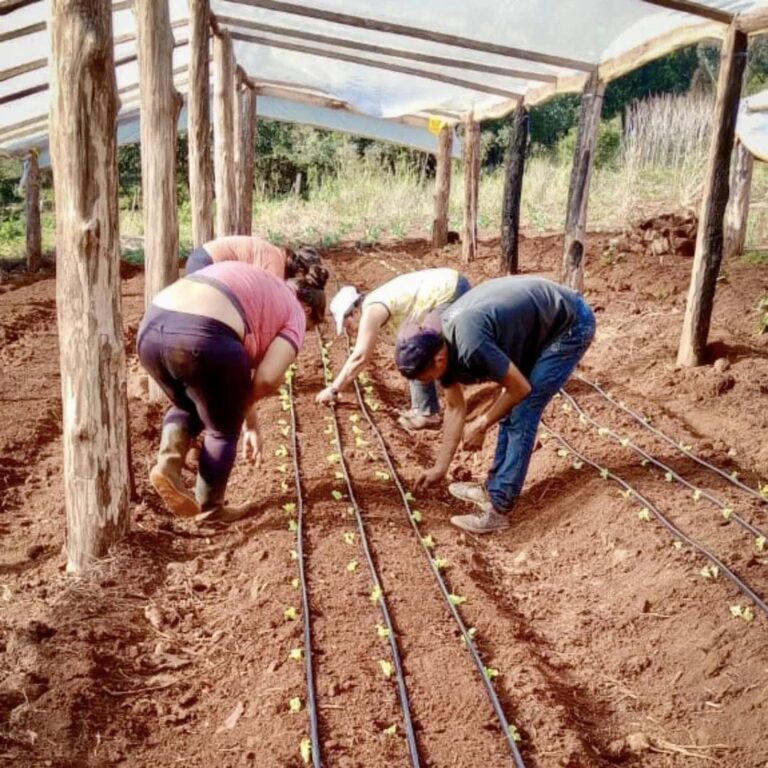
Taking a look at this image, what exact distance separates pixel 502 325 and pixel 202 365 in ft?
4.67

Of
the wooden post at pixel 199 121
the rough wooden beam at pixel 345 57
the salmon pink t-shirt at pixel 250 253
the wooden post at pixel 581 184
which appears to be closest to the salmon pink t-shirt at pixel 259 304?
the salmon pink t-shirt at pixel 250 253

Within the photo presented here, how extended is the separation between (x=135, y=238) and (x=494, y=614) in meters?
13.9

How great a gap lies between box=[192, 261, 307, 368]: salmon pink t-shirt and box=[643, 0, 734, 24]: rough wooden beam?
3299mm

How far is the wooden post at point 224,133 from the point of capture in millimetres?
7047

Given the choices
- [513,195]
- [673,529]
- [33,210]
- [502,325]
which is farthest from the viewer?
[33,210]

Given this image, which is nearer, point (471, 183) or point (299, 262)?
point (299, 262)

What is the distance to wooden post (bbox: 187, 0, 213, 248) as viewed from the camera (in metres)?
6.04

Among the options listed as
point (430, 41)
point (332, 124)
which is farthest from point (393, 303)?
point (332, 124)

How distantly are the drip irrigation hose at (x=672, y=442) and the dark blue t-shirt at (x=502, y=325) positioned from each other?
55.0 inches

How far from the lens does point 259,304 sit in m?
3.50

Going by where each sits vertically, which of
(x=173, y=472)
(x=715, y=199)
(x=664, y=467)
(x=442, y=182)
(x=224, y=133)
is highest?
(x=224, y=133)

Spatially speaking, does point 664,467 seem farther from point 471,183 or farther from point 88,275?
point 471,183

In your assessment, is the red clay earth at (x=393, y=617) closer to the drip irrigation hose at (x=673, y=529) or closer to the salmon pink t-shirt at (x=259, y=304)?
the drip irrigation hose at (x=673, y=529)

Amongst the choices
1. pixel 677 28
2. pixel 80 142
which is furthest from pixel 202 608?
pixel 677 28
